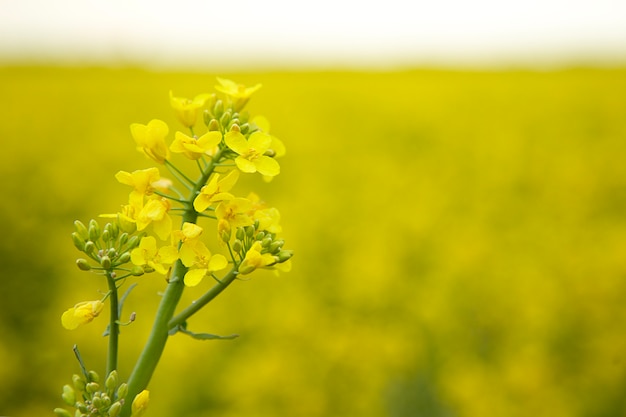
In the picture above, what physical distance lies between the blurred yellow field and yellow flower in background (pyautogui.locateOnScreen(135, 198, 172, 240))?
2259mm

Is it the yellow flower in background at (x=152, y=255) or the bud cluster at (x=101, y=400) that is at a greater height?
the yellow flower in background at (x=152, y=255)

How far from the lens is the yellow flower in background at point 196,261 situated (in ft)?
2.86

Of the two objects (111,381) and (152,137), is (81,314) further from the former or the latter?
(152,137)

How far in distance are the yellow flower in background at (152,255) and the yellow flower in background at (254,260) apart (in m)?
0.10

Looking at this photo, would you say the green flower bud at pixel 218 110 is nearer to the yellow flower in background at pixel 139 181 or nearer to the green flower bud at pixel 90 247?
the yellow flower in background at pixel 139 181

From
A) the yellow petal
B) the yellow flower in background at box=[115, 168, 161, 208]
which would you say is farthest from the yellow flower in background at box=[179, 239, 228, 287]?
the yellow flower in background at box=[115, 168, 161, 208]

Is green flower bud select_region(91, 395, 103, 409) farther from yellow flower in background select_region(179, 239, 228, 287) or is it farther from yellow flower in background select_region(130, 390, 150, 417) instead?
yellow flower in background select_region(179, 239, 228, 287)

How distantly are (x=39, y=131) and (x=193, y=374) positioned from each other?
4.67 metres

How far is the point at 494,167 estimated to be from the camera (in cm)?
601

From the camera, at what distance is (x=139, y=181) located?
3.10 ft

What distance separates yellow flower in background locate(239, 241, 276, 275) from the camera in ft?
3.00

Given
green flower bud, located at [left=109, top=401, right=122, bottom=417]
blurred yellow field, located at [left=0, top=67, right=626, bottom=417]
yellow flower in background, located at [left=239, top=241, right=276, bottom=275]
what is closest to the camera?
green flower bud, located at [left=109, top=401, right=122, bottom=417]

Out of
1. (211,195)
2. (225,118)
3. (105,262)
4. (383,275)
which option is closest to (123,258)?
(105,262)

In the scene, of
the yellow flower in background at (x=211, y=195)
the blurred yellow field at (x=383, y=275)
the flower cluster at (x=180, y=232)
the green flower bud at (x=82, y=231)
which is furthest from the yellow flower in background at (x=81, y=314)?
the blurred yellow field at (x=383, y=275)
